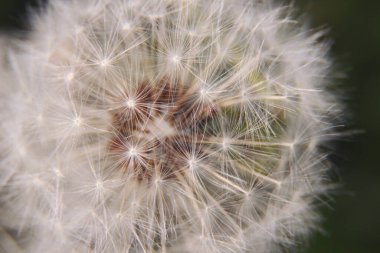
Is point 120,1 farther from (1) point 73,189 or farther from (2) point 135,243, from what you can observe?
(2) point 135,243

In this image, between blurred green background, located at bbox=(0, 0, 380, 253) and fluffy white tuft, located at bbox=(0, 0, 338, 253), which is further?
blurred green background, located at bbox=(0, 0, 380, 253)

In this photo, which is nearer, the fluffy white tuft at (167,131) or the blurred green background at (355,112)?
the fluffy white tuft at (167,131)

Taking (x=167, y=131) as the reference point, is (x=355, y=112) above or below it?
above

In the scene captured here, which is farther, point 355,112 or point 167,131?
point 355,112

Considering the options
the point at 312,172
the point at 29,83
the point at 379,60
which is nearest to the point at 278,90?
the point at 312,172
